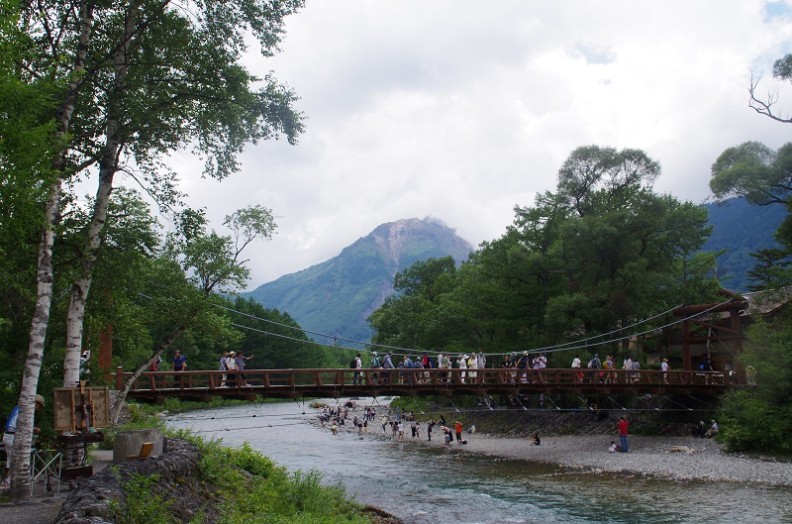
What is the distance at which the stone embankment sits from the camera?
265 inches

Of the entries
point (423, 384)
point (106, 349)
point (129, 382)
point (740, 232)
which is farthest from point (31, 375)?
point (740, 232)

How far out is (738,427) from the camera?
24.6 meters

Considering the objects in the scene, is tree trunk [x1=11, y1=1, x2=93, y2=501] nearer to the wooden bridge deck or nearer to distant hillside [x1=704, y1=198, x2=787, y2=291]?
the wooden bridge deck

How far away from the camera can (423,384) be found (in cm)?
2467

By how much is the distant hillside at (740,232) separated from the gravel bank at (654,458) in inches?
4936

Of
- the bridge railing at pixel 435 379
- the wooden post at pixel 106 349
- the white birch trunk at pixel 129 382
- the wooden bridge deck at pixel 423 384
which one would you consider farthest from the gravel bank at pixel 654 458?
the wooden post at pixel 106 349

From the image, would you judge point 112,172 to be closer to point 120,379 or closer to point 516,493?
point 120,379

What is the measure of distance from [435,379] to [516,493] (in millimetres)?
6714

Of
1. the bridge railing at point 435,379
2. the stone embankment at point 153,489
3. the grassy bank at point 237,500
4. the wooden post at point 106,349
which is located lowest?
the grassy bank at point 237,500

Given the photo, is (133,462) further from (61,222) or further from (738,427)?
(738,427)

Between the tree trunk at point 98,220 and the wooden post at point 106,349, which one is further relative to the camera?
the wooden post at point 106,349

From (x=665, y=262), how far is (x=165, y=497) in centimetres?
3236

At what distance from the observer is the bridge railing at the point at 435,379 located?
849 inches

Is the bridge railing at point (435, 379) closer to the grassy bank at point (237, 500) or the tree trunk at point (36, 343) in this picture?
the grassy bank at point (237, 500)
